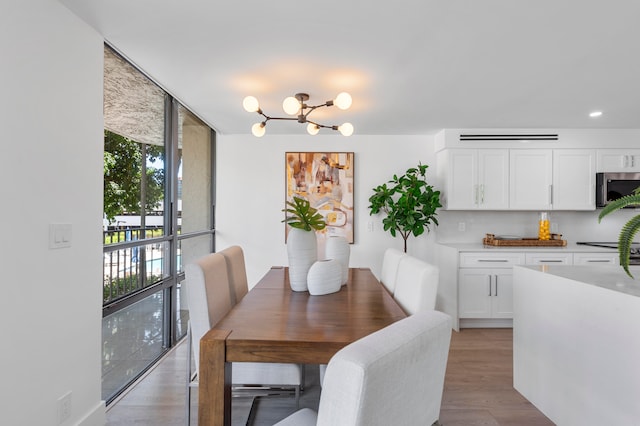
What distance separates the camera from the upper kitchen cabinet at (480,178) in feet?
13.1

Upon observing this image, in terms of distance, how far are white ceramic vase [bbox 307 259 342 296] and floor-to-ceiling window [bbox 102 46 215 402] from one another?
1355 mm

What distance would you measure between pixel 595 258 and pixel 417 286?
313 cm

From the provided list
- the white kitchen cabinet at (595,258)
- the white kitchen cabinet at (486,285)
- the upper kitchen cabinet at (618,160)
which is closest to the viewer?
the white kitchen cabinet at (595,258)

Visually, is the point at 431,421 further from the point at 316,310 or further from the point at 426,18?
the point at 426,18

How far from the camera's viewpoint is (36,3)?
1.53 metres

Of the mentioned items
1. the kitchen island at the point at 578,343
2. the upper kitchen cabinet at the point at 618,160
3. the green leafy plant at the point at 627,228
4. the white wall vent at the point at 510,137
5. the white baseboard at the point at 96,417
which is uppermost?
the white wall vent at the point at 510,137

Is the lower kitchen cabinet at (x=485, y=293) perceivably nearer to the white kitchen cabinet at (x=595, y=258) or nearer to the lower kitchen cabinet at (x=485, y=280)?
the lower kitchen cabinet at (x=485, y=280)

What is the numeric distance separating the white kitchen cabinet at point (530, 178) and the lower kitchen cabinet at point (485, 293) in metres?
0.89

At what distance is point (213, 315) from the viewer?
177 cm

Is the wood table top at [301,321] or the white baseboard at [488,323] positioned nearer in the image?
the wood table top at [301,321]

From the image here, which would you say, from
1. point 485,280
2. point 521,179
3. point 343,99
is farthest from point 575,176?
point 343,99

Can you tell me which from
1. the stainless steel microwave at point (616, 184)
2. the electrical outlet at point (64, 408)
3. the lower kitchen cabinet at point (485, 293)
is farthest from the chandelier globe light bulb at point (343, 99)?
the stainless steel microwave at point (616, 184)

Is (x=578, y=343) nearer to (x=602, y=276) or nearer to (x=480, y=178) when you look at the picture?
(x=602, y=276)

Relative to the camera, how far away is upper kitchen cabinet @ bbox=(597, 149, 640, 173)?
3.96 m
